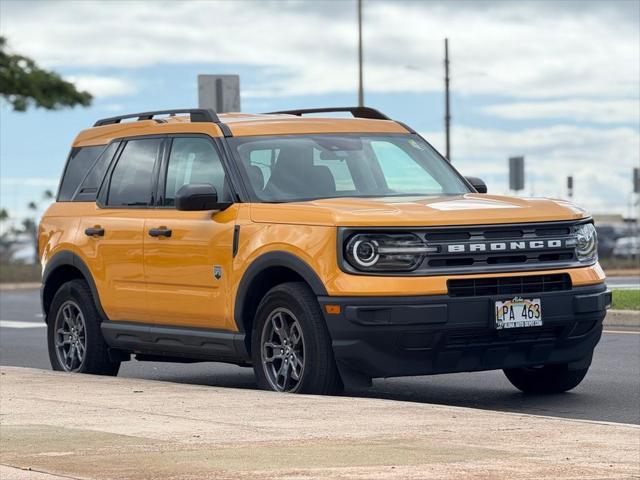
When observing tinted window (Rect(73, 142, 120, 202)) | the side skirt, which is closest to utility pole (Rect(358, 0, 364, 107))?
tinted window (Rect(73, 142, 120, 202))

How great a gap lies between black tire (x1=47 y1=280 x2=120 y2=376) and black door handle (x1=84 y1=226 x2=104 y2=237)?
1.60ft

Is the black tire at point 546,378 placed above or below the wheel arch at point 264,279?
below

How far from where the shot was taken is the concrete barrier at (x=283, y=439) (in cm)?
711

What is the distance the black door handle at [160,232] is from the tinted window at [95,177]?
50.4 inches

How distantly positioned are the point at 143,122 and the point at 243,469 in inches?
229

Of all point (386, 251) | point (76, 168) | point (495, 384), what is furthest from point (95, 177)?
point (386, 251)

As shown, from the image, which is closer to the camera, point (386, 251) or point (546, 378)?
point (386, 251)

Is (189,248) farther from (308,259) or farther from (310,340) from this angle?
(310,340)

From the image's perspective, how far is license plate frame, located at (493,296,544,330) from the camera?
10.1m

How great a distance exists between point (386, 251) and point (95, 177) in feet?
12.0

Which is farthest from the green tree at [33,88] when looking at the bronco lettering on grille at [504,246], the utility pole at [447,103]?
the bronco lettering on grille at [504,246]

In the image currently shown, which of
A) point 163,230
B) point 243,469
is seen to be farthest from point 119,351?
point 243,469

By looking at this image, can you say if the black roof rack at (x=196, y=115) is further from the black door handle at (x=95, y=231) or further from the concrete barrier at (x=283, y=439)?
the concrete barrier at (x=283, y=439)

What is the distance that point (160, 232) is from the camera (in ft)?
37.9
